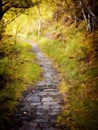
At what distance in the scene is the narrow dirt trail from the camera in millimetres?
7469

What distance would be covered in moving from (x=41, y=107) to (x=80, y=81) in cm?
259

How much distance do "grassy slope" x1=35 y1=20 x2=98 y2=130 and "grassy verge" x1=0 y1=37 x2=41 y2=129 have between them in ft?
5.86

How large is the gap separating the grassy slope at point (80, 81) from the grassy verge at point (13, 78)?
179 centimetres

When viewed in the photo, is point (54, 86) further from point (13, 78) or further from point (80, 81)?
point (13, 78)

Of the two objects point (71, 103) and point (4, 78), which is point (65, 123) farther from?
point (4, 78)

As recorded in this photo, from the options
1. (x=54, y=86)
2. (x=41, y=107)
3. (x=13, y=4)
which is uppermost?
(x=13, y=4)

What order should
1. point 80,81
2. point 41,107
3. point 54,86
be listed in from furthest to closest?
point 54,86, point 80,81, point 41,107

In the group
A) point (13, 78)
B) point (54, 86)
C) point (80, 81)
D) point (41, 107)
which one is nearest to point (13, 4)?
point (13, 78)

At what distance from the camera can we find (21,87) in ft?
34.2

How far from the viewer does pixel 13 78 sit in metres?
11.1

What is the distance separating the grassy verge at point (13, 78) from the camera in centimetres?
838

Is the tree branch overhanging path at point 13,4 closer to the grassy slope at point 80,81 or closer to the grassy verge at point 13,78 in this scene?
the grassy verge at point 13,78

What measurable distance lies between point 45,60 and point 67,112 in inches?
339

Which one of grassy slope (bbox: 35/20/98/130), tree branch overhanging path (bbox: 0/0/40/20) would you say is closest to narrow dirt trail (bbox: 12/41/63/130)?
grassy slope (bbox: 35/20/98/130)
